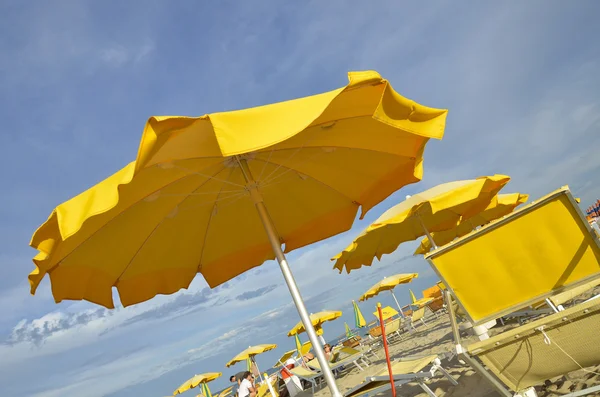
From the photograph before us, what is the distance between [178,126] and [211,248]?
7.39 feet

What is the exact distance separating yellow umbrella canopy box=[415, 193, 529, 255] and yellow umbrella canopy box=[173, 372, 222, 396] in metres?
11.6

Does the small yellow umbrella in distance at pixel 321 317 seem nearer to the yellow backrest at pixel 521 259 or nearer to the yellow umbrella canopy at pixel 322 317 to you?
→ the yellow umbrella canopy at pixel 322 317

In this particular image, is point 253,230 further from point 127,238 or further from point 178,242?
point 127,238

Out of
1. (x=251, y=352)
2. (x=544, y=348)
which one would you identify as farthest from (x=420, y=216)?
(x=251, y=352)

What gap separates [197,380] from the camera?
707 inches

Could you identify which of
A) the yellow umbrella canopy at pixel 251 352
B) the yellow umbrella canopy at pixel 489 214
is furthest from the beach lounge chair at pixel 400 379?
the yellow umbrella canopy at pixel 251 352

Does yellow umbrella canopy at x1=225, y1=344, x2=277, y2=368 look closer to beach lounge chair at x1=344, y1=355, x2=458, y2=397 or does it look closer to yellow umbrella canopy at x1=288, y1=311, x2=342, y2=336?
yellow umbrella canopy at x1=288, y1=311, x2=342, y2=336

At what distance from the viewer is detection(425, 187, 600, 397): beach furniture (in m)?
2.20

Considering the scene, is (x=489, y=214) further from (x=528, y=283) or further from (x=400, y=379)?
(x=528, y=283)

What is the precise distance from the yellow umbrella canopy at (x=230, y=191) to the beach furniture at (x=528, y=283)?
818 mm

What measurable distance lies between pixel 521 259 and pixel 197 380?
18.3 m

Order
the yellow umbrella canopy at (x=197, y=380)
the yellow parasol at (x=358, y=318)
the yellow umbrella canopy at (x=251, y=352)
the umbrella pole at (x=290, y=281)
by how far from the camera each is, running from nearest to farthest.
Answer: the umbrella pole at (x=290, y=281)
the yellow umbrella canopy at (x=251, y=352)
the yellow umbrella canopy at (x=197, y=380)
the yellow parasol at (x=358, y=318)

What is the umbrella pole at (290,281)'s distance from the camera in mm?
2719

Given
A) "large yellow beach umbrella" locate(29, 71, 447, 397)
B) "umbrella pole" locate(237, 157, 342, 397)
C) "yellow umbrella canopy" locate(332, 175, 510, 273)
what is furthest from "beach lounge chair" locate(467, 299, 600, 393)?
"yellow umbrella canopy" locate(332, 175, 510, 273)
